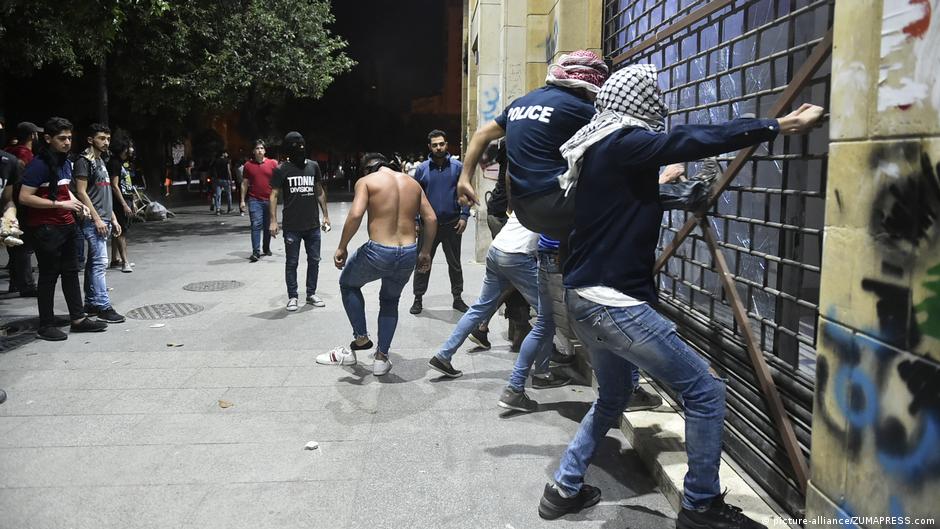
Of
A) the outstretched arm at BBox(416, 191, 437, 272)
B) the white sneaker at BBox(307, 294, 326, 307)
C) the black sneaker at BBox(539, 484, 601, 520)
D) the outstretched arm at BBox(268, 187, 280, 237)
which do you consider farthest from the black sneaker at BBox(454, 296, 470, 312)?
the black sneaker at BBox(539, 484, 601, 520)

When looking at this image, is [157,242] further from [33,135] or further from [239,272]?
[33,135]

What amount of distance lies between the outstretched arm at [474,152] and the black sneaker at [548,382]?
5.39 ft

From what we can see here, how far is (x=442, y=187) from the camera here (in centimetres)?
849

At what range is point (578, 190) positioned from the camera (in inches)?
128

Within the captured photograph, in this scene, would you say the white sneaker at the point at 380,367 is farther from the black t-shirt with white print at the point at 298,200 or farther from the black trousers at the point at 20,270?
the black trousers at the point at 20,270

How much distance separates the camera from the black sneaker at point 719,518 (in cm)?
315

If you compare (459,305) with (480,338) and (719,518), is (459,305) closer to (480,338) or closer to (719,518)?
(480,338)

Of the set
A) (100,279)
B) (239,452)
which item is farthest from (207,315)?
(239,452)

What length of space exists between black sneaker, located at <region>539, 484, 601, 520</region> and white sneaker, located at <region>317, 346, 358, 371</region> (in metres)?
2.93

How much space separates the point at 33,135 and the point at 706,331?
29.6ft

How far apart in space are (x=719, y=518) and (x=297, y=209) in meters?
6.60

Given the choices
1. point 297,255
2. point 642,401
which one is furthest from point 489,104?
point 642,401

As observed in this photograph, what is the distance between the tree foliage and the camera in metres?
16.2

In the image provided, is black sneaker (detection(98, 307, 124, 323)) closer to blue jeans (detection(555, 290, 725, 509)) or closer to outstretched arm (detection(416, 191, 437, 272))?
outstretched arm (detection(416, 191, 437, 272))
